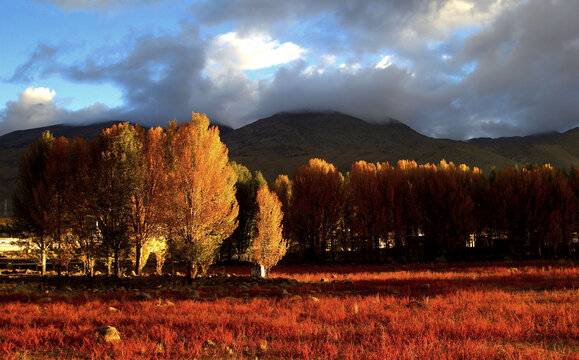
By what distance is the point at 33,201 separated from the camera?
28.5 metres

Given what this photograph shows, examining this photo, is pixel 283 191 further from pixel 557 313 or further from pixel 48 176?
pixel 557 313

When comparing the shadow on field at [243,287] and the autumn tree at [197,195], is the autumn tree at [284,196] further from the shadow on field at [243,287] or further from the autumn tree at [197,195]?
the autumn tree at [197,195]

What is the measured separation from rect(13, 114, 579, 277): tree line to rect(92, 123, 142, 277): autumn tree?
0.07 metres

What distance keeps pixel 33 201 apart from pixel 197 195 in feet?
48.2

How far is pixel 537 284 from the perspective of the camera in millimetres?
19781

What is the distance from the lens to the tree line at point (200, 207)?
2320 centimetres

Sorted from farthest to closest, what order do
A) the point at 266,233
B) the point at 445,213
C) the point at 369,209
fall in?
1. the point at 369,209
2. the point at 445,213
3. the point at 266,233

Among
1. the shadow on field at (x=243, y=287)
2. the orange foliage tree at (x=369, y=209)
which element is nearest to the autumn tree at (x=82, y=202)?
the shadow on field at (x=243, y=287)

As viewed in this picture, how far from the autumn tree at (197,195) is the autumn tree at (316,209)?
25416 millimetres

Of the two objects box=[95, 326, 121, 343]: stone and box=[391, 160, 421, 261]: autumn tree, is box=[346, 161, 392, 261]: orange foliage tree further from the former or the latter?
box=[95, 326, 121, 343]: stone

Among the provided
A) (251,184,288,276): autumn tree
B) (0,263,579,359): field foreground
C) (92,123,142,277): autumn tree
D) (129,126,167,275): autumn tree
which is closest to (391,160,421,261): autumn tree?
(251,184,288,276): autumn tree

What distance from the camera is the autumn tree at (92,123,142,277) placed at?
990 inches

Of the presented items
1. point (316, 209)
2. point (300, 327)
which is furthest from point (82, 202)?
point (316, 209)

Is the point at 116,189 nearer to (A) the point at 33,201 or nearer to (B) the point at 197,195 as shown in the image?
(B) the point at 197,195
